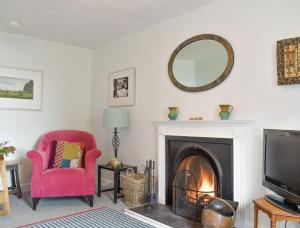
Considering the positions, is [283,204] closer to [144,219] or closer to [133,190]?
[144,219]

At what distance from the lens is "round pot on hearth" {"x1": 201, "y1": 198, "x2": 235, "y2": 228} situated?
233 centimetres

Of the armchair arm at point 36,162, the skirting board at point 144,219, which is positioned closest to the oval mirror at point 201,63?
the skirting board at point 144,219

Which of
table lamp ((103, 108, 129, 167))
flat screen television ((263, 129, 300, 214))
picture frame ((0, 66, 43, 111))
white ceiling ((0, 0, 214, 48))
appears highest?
white ceiling ((0, 0, 214, 48))

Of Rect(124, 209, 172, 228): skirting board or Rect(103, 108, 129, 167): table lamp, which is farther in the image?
Rect(103, 108, 129, 167): table lamp

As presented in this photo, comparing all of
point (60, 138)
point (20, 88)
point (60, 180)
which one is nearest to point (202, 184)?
point (60, 180)

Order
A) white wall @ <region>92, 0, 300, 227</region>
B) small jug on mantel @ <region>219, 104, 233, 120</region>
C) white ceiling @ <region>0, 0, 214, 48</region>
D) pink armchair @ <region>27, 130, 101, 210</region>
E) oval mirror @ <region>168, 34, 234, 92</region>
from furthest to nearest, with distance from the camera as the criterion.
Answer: pink armchair @ <region>27, 130, 101, 210</region> → white ceiling @ <region>0, 0, 214, 48</region> → oval mirror @ <region>168, 34, 234, 92</region> → small jug on mantel @ <region>219, 104, 233, 120</region> → white wall @ <region>92, 0, 300, 227</region>

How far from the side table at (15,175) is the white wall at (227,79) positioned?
1.33m

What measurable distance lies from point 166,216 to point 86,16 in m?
2.53

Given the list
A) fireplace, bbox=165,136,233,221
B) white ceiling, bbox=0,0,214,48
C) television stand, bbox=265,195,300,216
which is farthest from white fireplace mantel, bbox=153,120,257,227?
white ceiling, bbox=0,0,214,48

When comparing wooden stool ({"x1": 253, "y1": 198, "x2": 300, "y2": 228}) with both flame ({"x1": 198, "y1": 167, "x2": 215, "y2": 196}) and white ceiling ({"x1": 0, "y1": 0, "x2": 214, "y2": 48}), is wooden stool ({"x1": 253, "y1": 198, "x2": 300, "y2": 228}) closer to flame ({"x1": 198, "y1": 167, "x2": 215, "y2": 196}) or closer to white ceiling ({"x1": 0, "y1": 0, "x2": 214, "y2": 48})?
flame ({"x1": 198, "y1": 167, "x2": 215, "y2": 196})

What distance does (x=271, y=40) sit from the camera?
251 centimetres

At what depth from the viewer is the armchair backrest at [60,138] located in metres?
3.90

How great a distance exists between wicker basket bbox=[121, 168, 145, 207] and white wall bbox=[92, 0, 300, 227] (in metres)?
0.44

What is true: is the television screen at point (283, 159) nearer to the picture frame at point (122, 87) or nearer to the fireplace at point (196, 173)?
the fireplace at point (196, 173)
